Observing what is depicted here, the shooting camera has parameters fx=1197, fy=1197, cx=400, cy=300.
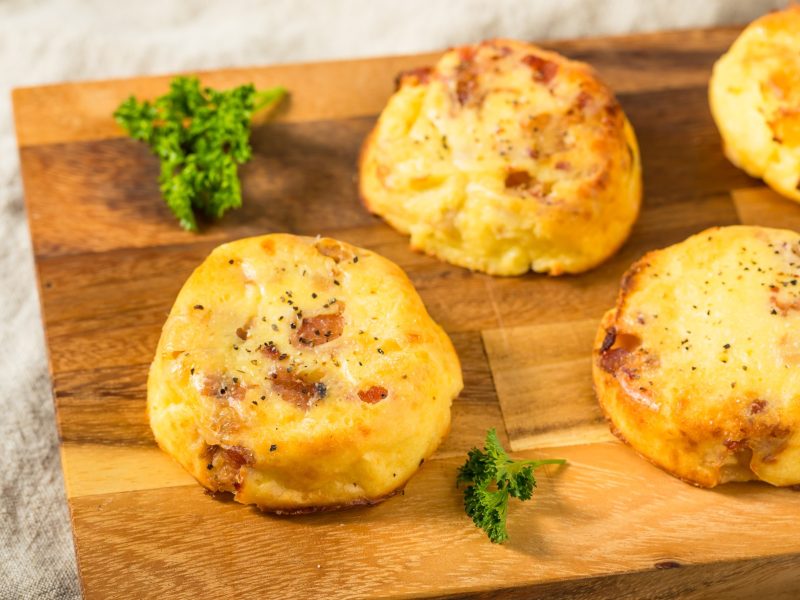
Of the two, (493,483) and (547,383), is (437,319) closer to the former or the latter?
(547,383)

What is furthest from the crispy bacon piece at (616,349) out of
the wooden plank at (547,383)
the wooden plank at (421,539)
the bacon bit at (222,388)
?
the bacon bit at (222,388)

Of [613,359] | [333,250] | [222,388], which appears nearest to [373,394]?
[222,388]

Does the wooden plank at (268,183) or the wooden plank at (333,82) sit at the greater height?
the wooden plank at (333,82)

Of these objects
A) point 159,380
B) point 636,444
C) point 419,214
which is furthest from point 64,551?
point 636,444

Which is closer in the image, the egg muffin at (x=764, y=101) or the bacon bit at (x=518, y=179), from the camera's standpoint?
the bacon bit at (x=518, y=179)

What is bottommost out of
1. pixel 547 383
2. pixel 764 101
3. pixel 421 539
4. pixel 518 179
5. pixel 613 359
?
pixel 421 539

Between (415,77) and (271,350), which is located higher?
(415,77)

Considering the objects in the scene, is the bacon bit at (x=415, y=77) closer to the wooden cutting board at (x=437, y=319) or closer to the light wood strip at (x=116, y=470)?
the wooden cutting board at (x=437, y=319)

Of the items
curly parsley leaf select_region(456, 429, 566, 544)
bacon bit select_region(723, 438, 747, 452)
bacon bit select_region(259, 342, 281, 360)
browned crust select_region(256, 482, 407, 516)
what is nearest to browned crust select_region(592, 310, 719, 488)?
bacon bit select_region(723, 438, 747, 452)
